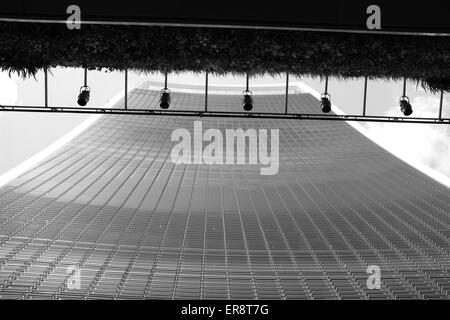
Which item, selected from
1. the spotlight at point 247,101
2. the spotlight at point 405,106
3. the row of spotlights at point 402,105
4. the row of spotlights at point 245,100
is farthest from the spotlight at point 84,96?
the spotlight at point 405,106

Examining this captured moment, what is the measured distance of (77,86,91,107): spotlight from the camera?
17.2m

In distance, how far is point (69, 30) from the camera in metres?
15.0

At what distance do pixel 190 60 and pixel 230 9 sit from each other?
226 centimetres

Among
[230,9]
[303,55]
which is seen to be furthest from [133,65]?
[303,55]

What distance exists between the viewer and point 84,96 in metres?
17.5

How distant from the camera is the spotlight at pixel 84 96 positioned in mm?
17250

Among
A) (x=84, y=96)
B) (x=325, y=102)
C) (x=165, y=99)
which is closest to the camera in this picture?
(x=84, y=96)

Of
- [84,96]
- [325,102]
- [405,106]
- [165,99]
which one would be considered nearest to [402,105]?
[405,106]

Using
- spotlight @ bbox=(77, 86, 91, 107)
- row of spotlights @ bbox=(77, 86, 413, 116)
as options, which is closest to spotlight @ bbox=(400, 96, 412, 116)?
row of spotlights @ bbox=(77, 86, 413, 116)

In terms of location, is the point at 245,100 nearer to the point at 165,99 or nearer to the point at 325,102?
the point at 165,99

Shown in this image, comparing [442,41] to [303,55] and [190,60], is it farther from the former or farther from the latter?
[190,60]

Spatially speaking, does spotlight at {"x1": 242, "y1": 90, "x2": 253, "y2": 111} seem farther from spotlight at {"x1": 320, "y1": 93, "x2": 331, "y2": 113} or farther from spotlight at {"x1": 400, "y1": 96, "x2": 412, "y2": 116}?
spotlight at {"x1": 400, "y1": 96, "x2": 412, "y2": 116}
